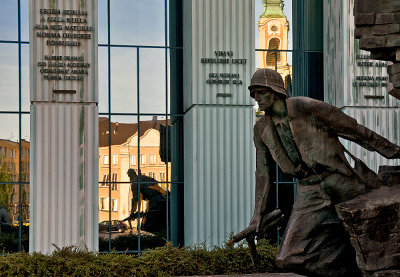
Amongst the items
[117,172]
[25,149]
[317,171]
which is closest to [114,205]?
[117,172]

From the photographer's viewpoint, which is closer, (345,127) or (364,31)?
(364,31)

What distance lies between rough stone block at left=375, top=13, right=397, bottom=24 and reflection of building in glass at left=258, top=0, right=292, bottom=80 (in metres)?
8.67

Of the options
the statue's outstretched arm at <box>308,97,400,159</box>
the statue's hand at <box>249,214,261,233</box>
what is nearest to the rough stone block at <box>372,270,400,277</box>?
the statue's outstretched arm at <box>308,97,400,159</box>

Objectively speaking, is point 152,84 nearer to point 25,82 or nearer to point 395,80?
point 25,82

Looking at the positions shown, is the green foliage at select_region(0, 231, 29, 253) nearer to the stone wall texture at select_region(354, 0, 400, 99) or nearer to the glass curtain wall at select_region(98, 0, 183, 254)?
the glass curtain wall at select_region(98, 0, 183, 254)

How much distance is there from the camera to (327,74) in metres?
15.6

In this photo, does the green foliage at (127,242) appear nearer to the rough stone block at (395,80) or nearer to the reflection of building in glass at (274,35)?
the reflection of building in glass at (274,35)

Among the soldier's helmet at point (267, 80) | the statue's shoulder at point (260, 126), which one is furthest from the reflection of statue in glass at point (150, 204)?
the soldier's helmet at point (267, 80)

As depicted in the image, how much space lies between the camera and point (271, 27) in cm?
1631

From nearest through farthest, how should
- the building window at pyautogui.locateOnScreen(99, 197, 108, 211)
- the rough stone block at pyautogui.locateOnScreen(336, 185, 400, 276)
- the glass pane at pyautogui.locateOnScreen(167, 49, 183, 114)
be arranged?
the rough stone block at pyautogui.locateOnScreen(336, 185, 400, 276), the building window at pyautogui.locateOnScreen(99, 197, 108, 211), the glass pane at pyautogui.locateOnScreen(167, 49, 183, 114)

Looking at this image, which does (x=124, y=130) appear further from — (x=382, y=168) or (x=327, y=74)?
(x=382, y=168)

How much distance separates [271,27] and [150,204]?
15.0ft

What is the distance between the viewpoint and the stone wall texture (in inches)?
290

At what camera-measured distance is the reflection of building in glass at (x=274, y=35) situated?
634 inches
